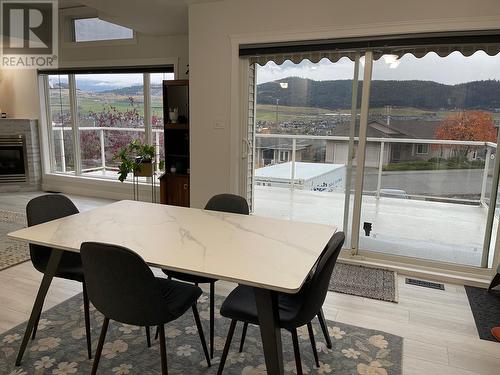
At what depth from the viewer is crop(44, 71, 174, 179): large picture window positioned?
18.4 feet

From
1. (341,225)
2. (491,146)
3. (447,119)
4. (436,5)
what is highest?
(436,5)

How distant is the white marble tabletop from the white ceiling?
7.43 feet

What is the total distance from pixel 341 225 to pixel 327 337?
1871 mm

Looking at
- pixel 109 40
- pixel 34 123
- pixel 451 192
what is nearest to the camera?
pixel 451 192

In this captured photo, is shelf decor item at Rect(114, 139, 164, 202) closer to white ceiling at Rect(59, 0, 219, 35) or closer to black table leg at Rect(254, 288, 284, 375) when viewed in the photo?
white ceiling at Rect(59, 0, 219, 35)

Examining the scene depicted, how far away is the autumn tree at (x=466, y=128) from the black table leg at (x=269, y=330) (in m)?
2.59

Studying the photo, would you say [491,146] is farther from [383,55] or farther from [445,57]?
[383,55]

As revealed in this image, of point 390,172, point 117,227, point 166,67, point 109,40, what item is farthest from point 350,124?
point 109,40

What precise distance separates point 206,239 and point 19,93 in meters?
6.13

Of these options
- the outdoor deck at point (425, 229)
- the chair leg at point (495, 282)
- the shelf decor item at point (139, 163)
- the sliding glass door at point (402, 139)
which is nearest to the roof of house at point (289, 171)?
the sliding glass door at point (402, 139)

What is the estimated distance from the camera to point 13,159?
634cm

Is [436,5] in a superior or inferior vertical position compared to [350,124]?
superior

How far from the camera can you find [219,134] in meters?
3.93

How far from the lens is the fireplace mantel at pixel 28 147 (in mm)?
6207
